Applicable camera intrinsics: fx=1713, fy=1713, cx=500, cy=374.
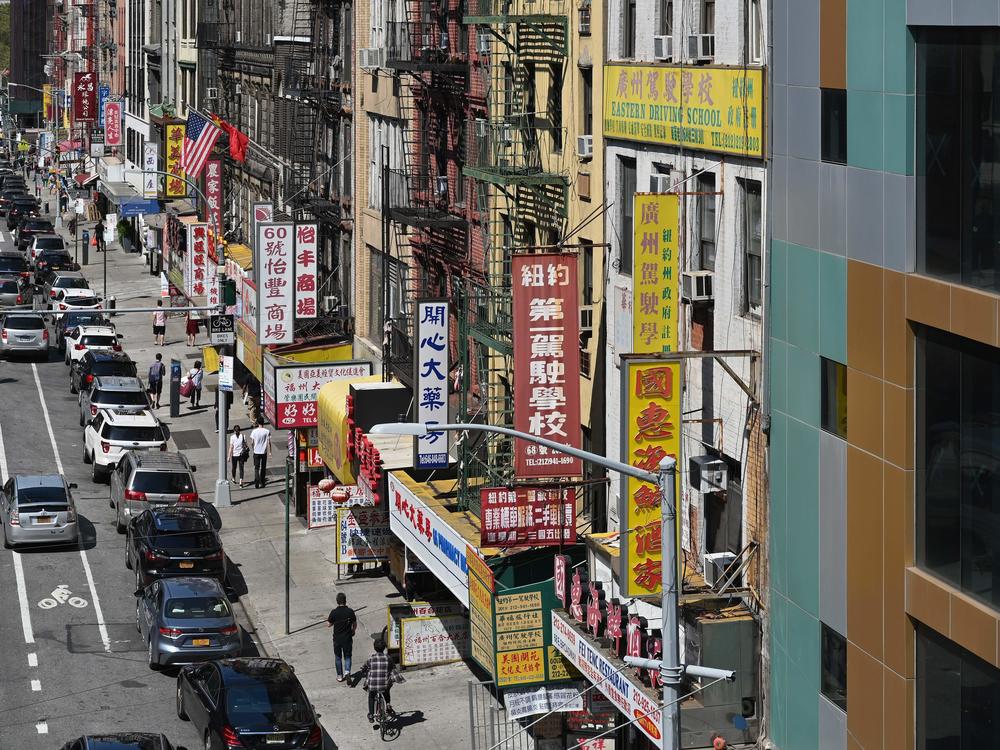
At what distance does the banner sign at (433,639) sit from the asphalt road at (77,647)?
4.51m

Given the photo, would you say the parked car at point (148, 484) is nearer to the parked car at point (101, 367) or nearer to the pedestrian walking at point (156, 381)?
the parked car at point (101, 367)

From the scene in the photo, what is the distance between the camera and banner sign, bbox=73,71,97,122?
114 m

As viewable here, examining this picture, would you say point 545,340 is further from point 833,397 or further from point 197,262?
point 197,262

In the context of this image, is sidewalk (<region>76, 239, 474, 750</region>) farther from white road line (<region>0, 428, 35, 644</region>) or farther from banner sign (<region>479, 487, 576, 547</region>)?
white road line (<region>0, 428, 35, 644</region>)

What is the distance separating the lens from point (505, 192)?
1307 inches

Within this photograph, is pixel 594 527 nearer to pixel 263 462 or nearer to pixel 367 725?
pixel 367 725

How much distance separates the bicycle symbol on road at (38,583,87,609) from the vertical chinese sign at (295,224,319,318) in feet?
39.4

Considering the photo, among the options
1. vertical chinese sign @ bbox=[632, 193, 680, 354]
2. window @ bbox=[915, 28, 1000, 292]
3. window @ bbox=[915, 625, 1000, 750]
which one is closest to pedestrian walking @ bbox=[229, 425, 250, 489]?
vertical chinese sign @ bbox=[632, 193, 680, 354]

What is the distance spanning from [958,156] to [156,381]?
4339cm

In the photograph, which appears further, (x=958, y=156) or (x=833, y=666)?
(x=833, y=666)

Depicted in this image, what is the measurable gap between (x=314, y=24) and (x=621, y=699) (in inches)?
1325

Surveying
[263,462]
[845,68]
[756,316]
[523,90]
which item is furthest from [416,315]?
[263,462]

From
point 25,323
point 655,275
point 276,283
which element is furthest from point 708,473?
point 25,323

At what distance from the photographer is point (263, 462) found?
1959 inches
